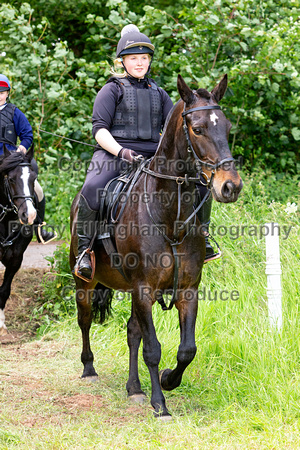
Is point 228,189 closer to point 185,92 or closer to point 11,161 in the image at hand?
point 185,92

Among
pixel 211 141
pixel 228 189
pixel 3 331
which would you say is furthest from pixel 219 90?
pixel 3 331

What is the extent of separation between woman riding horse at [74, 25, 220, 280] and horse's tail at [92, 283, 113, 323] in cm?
93

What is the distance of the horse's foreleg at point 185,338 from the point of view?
459 centimetres

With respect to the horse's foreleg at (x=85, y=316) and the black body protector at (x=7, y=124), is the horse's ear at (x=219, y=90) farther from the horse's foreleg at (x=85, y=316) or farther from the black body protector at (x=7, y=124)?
the black body protector at (x=7, y=124)

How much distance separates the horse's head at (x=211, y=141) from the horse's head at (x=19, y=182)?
3850 millimetres

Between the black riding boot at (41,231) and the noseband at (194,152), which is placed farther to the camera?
the black riding boot at (41,231)

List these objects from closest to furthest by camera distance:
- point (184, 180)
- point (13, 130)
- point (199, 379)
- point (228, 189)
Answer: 1. point (228, 189)
2. point (184, 180)
3. point (199, 379)
4. point (13, 130)

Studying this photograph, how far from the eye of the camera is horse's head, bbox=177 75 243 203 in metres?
3.88

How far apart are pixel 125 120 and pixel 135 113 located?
0.12 m

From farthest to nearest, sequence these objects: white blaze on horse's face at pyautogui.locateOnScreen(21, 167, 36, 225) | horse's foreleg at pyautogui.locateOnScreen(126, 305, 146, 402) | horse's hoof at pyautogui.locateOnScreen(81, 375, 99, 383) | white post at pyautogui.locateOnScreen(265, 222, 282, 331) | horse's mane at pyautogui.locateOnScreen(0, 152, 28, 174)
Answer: horse's mane at pyautogui.locateOnScreen(0, 152, 28, 174)
white blaze on horse's face at pyautogui.locateOnScreen(21, 167, 36, 225)
horse's hoof at pyautogui.locateOnScreen(81, 375, 99, 383)
white post at pyautogui.locateOnScreen(265, 222, 282, 331)
horse's foreleg at pyautogui.locateOnScreen(126, 305, 146, 402)

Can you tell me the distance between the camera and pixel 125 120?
5293mm

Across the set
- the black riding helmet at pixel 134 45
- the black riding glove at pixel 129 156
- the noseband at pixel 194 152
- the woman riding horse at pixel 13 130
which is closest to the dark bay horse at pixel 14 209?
the woman riding horse at pixel 13 130

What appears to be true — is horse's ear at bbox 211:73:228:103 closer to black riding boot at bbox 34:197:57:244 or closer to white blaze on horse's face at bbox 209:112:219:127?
white blaze on horse's face at bbox 209:112:219:127

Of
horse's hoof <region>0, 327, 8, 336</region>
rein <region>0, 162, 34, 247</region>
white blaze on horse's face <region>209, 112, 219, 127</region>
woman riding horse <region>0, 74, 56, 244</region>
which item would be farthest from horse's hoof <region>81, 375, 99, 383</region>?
white blaze on horse's face <region>209, 112, 219, 127</region>
